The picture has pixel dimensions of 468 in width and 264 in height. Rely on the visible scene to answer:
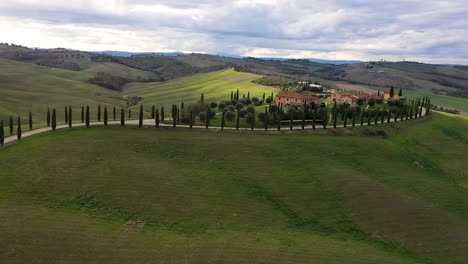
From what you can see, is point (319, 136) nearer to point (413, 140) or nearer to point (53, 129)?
point (413, 140)

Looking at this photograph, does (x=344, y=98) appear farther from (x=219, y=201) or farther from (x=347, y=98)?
(x=219, y=201)

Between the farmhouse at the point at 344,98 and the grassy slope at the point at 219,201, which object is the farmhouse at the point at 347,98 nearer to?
the farmhouse at the point at 344,98

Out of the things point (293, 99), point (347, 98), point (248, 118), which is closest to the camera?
point (248, 118)

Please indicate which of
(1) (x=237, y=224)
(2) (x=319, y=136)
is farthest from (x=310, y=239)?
(2) (x=319, y=136)

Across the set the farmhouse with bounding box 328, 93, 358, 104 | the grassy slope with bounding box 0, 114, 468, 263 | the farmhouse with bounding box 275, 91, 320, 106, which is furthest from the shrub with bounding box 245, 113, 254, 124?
the farmhouse with bounding box 328, 93, 358, 104

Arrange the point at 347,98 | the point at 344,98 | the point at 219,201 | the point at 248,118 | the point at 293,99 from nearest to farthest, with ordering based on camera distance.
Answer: the point at 219,201 < the point at 248,118 < the point at 293,99 < the point at 347,98 < the point at 344,98

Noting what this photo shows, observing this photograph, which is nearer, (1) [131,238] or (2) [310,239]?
(1) [131,238]

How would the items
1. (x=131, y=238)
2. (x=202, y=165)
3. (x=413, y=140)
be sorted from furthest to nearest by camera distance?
1. (x=413, y=140)
2. (x=202, y=165)
3. (x=131, y=238)

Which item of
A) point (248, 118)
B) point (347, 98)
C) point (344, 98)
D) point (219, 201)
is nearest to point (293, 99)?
point (344, 98)

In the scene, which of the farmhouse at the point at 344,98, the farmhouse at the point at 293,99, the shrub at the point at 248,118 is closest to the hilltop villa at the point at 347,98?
the farmhouse at the point at 344,98
